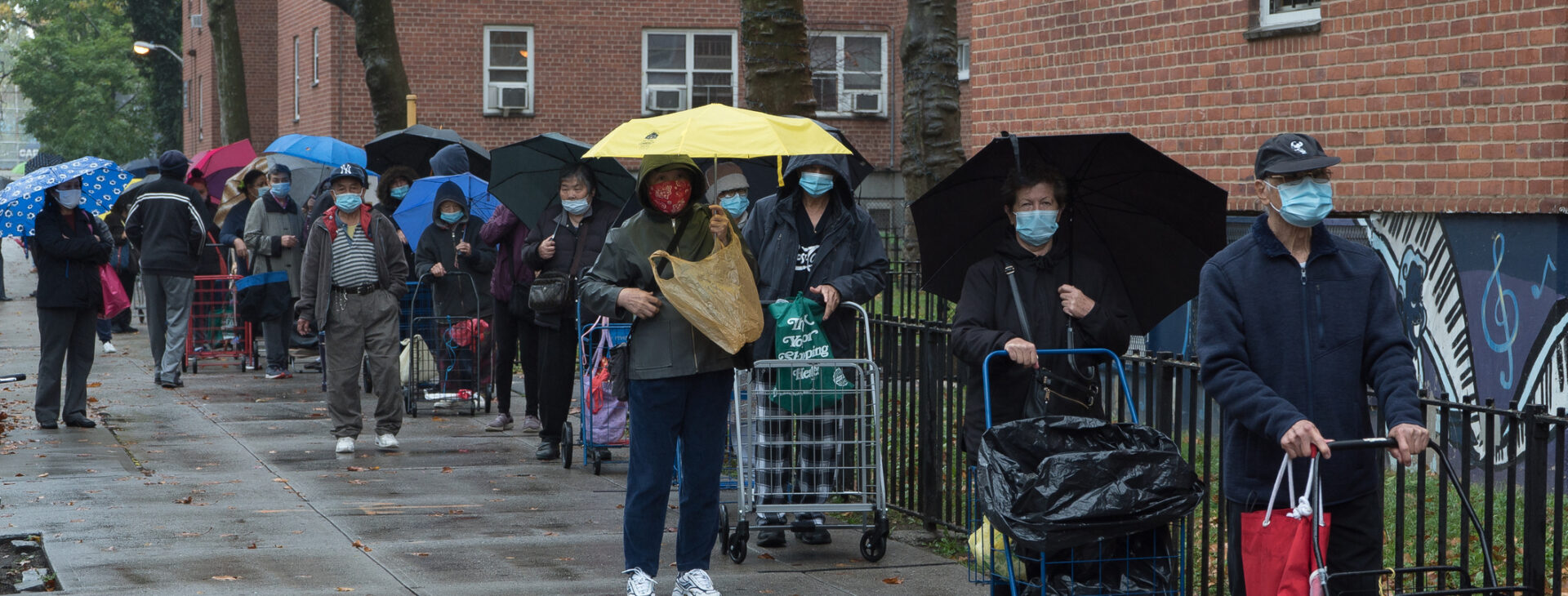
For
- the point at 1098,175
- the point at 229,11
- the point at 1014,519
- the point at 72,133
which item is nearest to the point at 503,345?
the point at 1098,175

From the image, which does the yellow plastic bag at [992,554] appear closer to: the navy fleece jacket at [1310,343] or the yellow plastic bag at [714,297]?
the navy fleece jacket at [1310,343]

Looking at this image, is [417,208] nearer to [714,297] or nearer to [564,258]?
[564,258]

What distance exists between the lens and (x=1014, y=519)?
454cm

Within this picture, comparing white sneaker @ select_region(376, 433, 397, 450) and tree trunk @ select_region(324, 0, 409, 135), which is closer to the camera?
white sneaker @ select_region(376, 433, 397, 450)

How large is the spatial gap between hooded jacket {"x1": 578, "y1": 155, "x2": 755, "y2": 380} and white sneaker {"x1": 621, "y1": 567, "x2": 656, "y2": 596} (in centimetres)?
79

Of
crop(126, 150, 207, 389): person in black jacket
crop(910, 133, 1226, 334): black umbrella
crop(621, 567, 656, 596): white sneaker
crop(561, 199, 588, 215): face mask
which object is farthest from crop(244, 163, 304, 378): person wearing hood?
crop(910, 133, 1226, 334): black umbrella

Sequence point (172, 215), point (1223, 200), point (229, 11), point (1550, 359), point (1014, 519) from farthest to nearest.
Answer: point (229, 11) → point (172, 215) → point (1550, 359) → point (1223, 200) → point (1014, 519)

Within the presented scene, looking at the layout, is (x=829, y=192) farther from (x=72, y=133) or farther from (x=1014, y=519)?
(x=72, y=133)

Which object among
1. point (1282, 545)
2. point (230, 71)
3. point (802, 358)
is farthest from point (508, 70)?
point (1282, 545)

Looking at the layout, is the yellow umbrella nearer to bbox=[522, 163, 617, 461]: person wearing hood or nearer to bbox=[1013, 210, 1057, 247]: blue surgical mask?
bbox=[1013, 210, 1057, 247]: blue surgical mask

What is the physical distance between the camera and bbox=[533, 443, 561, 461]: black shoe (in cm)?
1034

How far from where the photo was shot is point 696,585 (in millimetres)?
6281

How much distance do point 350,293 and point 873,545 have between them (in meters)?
4.68

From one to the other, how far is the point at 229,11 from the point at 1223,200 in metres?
28.4
